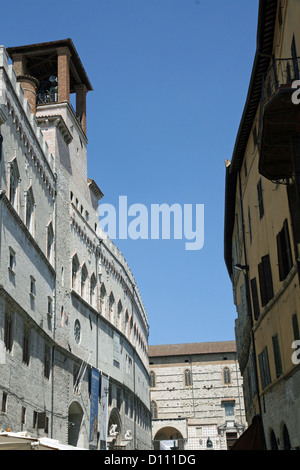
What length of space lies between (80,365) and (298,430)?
16.3 metres

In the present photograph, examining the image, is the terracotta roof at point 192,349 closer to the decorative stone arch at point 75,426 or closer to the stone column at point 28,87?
the decorative stone arch at point 75,426

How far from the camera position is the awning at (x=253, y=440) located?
21.2 metres

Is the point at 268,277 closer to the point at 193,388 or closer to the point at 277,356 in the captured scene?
the point at 277,356

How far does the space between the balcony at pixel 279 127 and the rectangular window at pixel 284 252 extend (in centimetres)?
180

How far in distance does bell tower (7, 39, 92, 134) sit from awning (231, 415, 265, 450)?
69.9 feet

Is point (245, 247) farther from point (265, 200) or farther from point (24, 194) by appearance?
point (24, 194)

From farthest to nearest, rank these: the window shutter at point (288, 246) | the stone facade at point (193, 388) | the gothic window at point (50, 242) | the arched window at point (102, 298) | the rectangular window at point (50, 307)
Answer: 1. the stone facade at point (193, 388)
2. the arched window at point (102, 298)
3. the gothic window at point (50, 242)
4. the rectangular window at point (50, 307)
5. the window shutter at point (288, 246)

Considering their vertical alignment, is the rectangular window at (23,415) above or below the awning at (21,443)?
above

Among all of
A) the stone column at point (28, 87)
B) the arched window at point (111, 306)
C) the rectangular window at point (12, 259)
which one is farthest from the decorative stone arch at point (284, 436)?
the arched window at point (111, 306)

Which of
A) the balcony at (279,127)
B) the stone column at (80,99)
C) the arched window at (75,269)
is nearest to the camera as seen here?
the balcony at (279,127)

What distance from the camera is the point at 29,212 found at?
2372cm

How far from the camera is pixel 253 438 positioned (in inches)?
848

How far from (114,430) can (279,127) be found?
27186 millimetres
